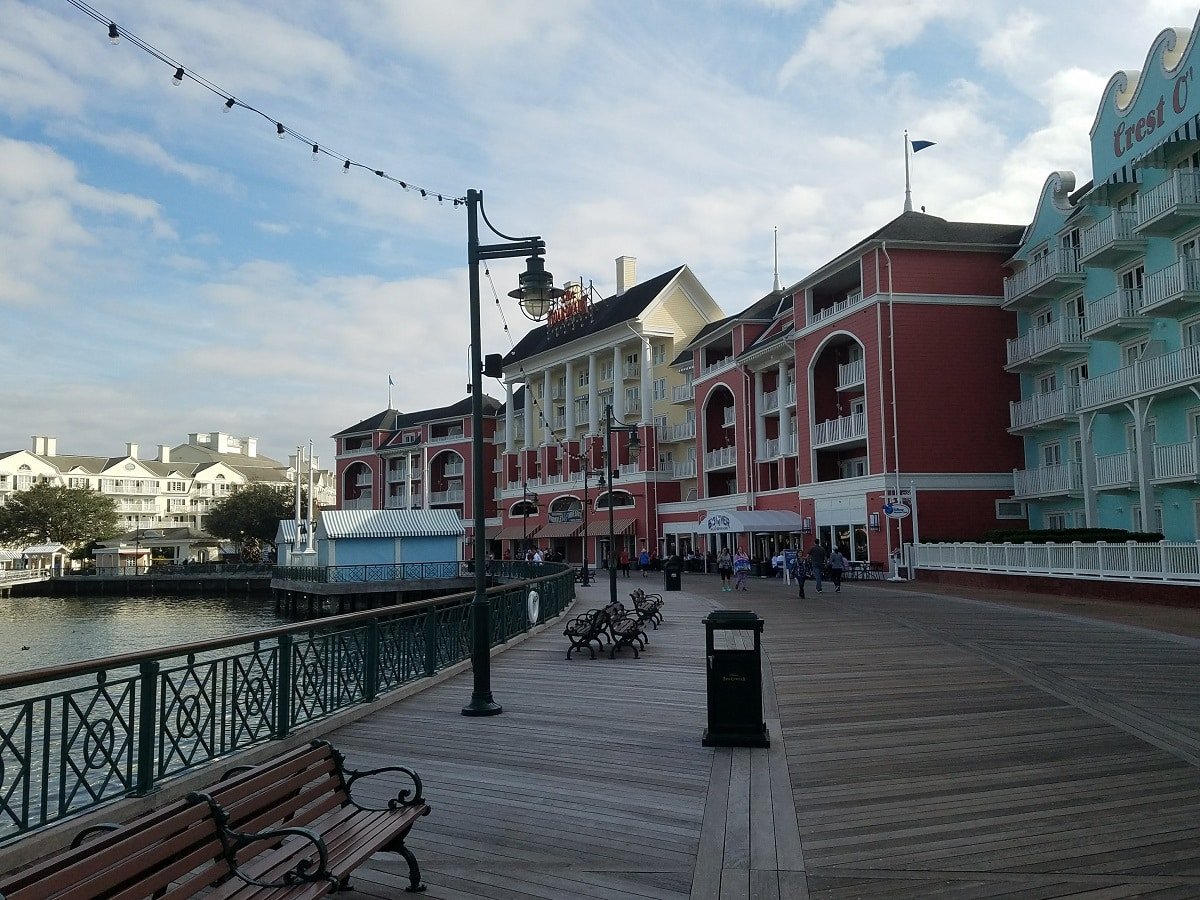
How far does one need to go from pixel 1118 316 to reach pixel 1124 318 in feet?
0.68

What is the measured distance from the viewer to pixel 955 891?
14.5 feet

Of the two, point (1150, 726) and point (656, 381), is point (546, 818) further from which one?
point (656, 381)

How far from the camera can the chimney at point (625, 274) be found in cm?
6894

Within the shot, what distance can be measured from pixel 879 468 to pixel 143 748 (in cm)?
3235

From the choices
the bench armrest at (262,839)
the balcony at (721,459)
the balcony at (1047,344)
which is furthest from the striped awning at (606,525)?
the bench armrest at (262,839)

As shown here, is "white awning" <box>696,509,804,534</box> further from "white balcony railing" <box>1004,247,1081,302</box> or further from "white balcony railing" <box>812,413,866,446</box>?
"white balcony railing" <box>1004,247,1081,302</box>

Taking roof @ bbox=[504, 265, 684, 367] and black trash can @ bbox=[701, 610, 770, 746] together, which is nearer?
black trash can @ bbox=[701, 610, 770, 746]

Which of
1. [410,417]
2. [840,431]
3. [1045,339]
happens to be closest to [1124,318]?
[1045,339]

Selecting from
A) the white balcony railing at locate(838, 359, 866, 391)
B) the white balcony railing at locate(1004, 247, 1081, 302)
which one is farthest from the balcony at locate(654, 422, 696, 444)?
the white balcony railing at locate(1004, 247, 1081, 302)

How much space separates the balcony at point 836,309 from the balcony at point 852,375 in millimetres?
2164

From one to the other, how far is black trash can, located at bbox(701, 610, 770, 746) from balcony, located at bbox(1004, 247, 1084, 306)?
28909mm

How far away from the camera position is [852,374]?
37.9m

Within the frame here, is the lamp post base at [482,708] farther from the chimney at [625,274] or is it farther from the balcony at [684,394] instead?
the chimney at [625,274]

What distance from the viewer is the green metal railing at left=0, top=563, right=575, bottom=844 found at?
5277 mm
